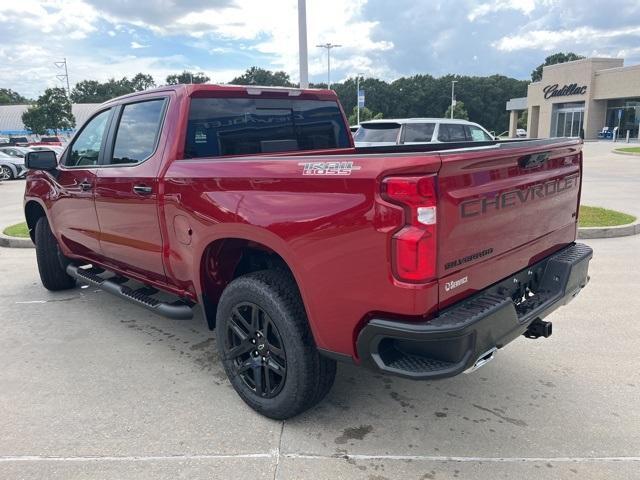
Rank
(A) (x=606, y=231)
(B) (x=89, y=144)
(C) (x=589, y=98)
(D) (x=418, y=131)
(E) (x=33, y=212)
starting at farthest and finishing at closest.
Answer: (C) (x=589, y=98), (D) (x=418, y=131), (A) (x=606, y=231), (E) (x=33, y=212), (B) (x=89, y=144)

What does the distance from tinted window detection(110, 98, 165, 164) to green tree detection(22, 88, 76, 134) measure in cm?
5241

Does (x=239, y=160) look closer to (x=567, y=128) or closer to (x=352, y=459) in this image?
(x=352, y=459)

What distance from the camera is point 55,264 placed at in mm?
5633

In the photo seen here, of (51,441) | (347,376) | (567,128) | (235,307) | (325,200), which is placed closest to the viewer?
(325,200)

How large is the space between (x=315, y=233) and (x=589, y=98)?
167 ft

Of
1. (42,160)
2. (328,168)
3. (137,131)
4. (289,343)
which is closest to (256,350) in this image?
(289,343)

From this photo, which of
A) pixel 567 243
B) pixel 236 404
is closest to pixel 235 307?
pixel 236 404

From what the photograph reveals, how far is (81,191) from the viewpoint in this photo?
14.9 feet

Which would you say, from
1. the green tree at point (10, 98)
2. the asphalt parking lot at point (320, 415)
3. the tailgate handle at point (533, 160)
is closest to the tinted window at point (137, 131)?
the asphalt parking lot at point (320, 415)

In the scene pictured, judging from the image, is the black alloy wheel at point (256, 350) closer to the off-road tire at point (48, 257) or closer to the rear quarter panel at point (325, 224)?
the rear quarter panel at point (325, 224)

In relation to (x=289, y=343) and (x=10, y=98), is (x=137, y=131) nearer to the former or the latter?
(x=289, y=343)

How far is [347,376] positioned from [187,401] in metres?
1.12

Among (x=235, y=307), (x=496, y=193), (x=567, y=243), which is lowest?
(x=235, y=307)

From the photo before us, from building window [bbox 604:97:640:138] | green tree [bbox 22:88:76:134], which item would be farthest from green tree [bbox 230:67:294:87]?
building window [bbox 604:97:640:138]
